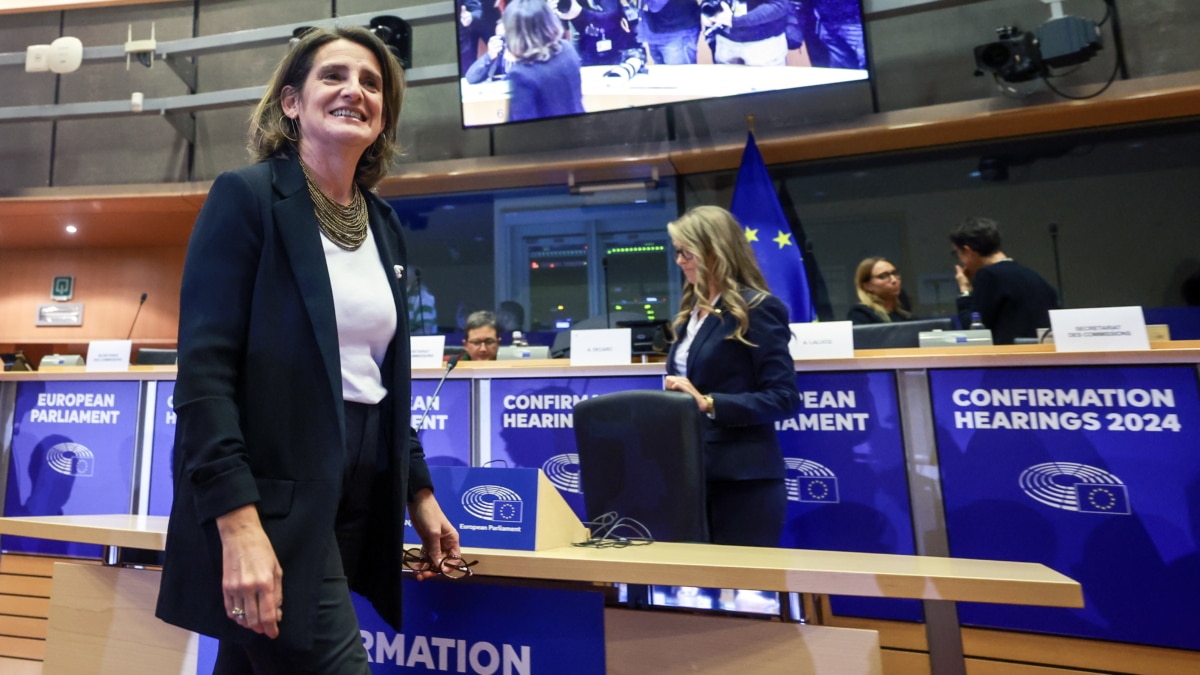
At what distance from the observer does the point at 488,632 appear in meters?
1.20

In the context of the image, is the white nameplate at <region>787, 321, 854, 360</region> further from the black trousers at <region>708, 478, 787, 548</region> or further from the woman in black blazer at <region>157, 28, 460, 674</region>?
the woman in black blazer at <region>157, 28, 460, 674</region>

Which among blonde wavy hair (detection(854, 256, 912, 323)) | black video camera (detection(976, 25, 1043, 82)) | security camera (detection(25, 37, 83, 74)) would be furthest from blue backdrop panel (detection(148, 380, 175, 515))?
black video camera (detection(976, 25, 1043, 82))

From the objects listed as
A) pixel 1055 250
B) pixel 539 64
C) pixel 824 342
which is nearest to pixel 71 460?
pixel 824 342

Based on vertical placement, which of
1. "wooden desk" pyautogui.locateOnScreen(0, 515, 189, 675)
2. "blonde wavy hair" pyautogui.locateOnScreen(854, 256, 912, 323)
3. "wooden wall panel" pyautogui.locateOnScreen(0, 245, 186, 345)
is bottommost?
"wooden desk" pyautogui.locateOnScreen(0, 515, 189, 675)

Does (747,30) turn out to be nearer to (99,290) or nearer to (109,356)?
(109,356)

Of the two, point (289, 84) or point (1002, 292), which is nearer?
point (289, 84)

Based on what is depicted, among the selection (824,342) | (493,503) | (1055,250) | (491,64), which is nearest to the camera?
(493,503)

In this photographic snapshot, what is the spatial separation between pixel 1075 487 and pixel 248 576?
7.53ft

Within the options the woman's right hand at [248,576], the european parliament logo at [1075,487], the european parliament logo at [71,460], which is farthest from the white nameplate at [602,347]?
the european parliament logo at [71,460]

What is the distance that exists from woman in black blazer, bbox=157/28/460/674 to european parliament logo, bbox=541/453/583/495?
170cm

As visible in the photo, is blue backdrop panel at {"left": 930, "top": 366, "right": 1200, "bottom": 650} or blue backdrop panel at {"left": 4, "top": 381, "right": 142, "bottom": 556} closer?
blue backdrop panel at {"left": 930, "top": 366, "right": 1200, "bottom": 650}

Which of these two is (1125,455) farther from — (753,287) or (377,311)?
(377,311)

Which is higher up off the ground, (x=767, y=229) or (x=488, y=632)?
(x=767, y=229)

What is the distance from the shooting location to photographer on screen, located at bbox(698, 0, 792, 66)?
4.49 m
